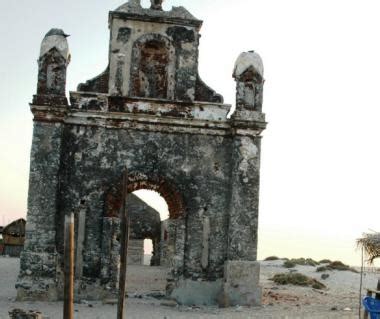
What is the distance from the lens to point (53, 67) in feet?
53.2

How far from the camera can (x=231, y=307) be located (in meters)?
→ 15.5

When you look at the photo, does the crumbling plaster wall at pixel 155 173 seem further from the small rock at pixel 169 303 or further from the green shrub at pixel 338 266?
the green shrub at pixel 338 266

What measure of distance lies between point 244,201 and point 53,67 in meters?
5.76

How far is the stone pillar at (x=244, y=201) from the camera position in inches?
623

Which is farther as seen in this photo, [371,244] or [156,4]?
[156,4]

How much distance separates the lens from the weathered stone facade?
1571cm

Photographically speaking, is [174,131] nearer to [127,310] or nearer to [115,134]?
[115,134]

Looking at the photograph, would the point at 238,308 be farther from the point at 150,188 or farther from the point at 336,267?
the point at 336,267

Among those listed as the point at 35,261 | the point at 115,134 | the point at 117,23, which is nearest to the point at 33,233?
the point at 35,261

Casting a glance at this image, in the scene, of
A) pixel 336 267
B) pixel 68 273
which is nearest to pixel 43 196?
pixel 68 273

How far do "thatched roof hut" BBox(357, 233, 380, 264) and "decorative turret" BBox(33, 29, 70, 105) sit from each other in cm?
765

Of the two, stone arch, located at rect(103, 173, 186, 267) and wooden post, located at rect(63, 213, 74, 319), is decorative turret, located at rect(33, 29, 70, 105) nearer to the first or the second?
stone arch, located at rect(103, 173, 186, 267)

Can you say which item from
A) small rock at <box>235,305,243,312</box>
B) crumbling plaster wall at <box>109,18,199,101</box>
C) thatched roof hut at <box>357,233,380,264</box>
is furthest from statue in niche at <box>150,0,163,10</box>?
thatched roof hut at <box>357,233,380,264</box>

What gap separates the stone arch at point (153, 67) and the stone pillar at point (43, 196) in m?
1.92
